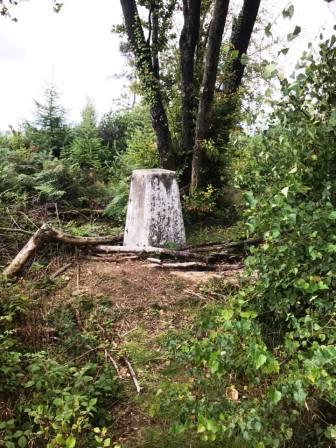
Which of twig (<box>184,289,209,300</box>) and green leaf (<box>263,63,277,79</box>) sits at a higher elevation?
green leaf (<box>263,63,277,79</box>)

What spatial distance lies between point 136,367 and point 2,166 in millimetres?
6943

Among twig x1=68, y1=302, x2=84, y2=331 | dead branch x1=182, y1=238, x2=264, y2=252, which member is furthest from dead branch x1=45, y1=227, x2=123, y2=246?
twig x1=68, y1=302, x2=84, y2=331

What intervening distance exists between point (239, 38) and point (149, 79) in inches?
88.7

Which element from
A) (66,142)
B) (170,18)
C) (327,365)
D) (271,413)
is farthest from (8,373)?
(66,142)

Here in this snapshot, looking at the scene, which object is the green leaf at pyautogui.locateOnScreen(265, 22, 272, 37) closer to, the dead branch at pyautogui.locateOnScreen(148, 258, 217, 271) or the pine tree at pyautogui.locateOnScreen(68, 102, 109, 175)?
the dead branch at pyautogui.locateOnScreen(148, 258, 217, 271)

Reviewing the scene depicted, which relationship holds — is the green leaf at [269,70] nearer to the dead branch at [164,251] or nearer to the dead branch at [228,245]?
the dead branch at [164,251]

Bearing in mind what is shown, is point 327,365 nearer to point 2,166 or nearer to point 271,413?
point 271,413

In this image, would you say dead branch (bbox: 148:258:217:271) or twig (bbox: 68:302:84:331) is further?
dead branch (bbox: 148:258:217:271)

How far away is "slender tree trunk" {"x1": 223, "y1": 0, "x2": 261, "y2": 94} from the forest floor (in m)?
4.99

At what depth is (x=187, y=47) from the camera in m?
8.11

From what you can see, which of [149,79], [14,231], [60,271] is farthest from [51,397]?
[149,79]

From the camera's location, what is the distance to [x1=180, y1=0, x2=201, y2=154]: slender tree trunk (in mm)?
7926

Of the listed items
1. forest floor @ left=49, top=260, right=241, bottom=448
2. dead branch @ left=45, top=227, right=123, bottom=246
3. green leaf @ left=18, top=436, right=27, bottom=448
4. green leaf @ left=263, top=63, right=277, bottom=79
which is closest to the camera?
green leaf @ left=263, top=63, right=277, bottom=79

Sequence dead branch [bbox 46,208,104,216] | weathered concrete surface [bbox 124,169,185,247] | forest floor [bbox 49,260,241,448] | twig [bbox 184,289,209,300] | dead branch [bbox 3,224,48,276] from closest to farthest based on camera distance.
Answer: forest floor [bbox 49,260,241,448]
twig [bbox 184,289,209,300]
dead branch [bbox 3,224,48,276]
weathered concrete surface [bbox 124,169,185,247]
dead branch [bbox 46,208,104,216]
